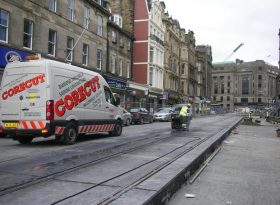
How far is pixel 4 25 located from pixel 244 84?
154 meters

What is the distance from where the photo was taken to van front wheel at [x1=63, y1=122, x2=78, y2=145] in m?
14.5

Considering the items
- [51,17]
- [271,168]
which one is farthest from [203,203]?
[51,17]

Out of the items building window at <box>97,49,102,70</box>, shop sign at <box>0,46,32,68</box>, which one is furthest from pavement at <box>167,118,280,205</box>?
building window at <box>97,49,102,70</box>

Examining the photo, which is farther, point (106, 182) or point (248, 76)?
point (248, 76)

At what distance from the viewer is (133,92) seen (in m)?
48.6

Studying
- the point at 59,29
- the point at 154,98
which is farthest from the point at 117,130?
the point at 154,98

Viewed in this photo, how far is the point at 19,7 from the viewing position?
26219mm

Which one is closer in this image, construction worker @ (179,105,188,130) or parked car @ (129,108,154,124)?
construction worker @ (179,105,188,130)

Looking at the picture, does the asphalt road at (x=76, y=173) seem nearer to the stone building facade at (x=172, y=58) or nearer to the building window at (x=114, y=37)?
the building window at (x=114, y=37)

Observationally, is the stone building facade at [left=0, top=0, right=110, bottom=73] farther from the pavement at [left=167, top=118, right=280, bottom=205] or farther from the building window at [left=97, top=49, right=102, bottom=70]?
the pavement at [left=167, top=118, right=280, bottom=205]

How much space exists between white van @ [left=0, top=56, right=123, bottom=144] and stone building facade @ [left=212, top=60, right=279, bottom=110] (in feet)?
497

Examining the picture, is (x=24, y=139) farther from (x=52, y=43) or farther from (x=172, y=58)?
(x=172, y=58)

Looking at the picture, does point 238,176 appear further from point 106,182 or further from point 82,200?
point 82,200

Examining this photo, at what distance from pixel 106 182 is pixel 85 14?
29.8 m
